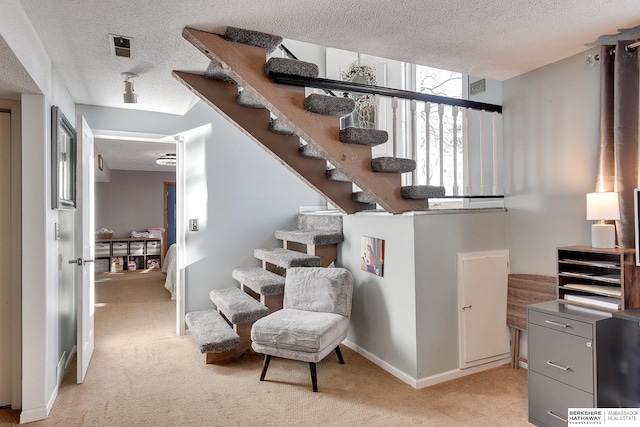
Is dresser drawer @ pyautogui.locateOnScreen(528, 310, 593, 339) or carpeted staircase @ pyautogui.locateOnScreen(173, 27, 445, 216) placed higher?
carpeted staircase @ pyautogui.locateOnScreen(173, 27, 445, 216)

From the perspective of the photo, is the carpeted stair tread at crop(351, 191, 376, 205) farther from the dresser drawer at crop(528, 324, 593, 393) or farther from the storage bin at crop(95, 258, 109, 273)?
the storage bin at crop(95, 258, 109, 273)

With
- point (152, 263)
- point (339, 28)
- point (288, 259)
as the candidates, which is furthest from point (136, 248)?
point (339, 28)

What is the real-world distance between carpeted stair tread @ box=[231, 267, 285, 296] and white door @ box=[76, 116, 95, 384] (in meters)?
1.24

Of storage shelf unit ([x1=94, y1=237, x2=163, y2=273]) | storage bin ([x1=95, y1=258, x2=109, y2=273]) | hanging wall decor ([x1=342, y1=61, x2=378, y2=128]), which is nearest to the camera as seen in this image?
hanging wall decor ([x1=342, y1=61, x2=378, y2=128])

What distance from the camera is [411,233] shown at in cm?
269

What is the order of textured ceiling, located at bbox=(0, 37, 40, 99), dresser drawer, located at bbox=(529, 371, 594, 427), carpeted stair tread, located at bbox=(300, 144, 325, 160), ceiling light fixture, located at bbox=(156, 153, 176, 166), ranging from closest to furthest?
textured ceiling, located at bbox=(0, 37, 40, 99)
dresser drawer, located at bbox=(529, 371, 594, 427)
carpeted stair tread, located at bbox=(300, 144, 325, 160)
ceiling light fixture, located at bbox=(156, 153, 176, 166)

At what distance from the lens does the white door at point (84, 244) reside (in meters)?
2.74

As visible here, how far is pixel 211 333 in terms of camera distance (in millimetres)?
3164

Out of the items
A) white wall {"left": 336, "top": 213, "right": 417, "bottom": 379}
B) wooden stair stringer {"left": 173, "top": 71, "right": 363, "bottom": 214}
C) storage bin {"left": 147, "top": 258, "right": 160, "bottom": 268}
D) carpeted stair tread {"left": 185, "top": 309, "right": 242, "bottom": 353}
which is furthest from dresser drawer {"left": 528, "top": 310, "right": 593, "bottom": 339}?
storage bin {"left": 147, "top": 258, "right": 160, "bottom": 268}

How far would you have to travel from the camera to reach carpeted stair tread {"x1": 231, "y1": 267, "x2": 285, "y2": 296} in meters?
3.30

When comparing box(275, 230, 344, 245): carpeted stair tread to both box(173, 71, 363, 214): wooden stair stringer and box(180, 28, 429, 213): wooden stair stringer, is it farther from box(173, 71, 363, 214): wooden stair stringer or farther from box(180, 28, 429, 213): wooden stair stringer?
box(180, 28, 429, 213): wooden stair stringer

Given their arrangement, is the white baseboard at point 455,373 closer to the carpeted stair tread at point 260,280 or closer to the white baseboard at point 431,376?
the white baseboard at point 431,376

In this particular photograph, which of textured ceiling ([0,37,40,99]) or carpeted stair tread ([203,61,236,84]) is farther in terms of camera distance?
carpeted stair tread ([203,61,236,84])

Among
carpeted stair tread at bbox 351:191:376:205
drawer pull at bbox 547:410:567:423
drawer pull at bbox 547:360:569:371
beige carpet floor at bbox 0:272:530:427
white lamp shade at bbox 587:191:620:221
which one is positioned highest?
carpeted stair tread at bbox 351:191:376:205
